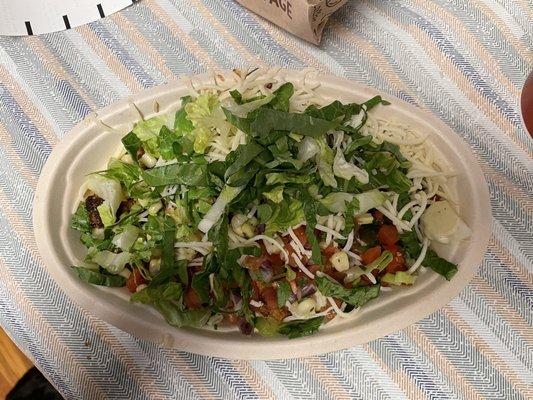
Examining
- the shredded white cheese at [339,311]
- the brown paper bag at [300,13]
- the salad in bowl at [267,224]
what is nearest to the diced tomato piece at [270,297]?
the salad in bowl at [267,224]

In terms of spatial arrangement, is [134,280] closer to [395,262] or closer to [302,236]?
[302,236]

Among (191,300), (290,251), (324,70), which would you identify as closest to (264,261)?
(290,251)

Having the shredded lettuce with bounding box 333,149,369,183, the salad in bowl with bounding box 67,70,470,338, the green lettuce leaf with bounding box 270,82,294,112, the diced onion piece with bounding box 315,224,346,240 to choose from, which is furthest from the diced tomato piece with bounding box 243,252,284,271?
the green lettuce leaf with bounding box 270,82,294,112

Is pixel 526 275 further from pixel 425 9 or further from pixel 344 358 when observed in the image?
pixel 425 9

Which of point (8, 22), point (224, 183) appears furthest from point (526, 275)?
point (8, 22)

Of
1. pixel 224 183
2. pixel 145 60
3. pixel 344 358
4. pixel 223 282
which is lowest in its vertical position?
pixel 344 358

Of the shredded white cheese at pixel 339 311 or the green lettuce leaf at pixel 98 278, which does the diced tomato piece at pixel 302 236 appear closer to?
the shredded white cheese at pixel 339 311

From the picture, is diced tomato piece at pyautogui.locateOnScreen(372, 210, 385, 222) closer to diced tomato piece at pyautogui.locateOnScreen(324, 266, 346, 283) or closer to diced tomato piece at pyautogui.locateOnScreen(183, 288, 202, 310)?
diced tomato piece at pyautogui.locateOnScreen(324, 266, 346, 283)
